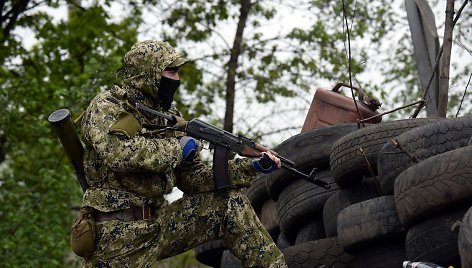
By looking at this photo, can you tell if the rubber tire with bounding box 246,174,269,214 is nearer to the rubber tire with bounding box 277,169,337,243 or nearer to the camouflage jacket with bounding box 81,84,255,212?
the rubber tire with bounding box 277,169,337,243

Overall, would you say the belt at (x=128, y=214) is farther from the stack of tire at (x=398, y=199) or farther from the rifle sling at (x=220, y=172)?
the stack of tire at (x=398, y=199)

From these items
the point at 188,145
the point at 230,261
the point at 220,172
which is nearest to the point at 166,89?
the point at 188,145

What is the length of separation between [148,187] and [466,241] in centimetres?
175

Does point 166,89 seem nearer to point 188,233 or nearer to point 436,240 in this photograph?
point 188,233

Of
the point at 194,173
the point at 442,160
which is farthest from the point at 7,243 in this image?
the point at 442,160

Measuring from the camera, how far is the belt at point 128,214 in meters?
5.04

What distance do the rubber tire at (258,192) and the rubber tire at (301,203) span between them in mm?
552

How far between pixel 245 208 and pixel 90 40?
13421mm

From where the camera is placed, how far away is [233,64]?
15.3 m

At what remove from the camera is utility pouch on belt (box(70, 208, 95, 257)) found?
4.93m

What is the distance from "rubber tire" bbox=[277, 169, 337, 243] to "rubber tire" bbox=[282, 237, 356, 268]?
0.45 meters

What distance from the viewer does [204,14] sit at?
1603 cm

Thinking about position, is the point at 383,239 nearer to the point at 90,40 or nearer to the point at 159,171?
the point at 159,171

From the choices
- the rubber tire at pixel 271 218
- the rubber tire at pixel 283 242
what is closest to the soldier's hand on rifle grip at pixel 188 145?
the rubber tire at pixel 283 242
